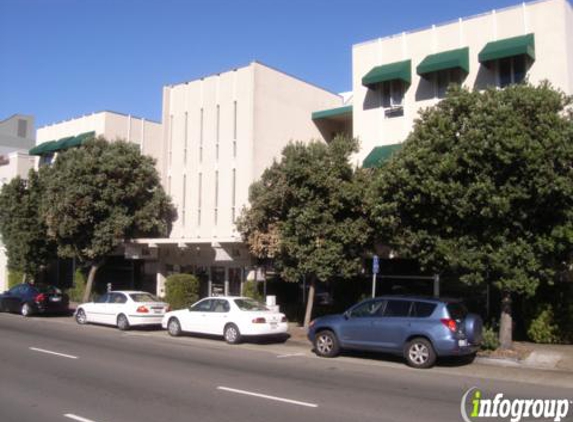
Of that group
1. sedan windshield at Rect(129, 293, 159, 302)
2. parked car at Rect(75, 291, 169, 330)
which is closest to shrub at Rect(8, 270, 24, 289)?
parked car at Rect(75, 291, 169, 330)

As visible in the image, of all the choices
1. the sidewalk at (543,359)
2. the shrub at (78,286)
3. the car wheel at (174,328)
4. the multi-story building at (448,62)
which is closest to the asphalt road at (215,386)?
the sidewalk at (543,359)

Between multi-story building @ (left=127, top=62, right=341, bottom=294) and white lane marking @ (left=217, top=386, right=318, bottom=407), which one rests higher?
multi-story building @ (left=127, top=62, right=341, bottom=294)

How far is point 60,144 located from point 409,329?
25.9 m

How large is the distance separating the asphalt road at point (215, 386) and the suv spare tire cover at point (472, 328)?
71 centimetres

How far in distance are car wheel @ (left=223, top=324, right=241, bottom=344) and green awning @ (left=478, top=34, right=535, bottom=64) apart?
1218 cm

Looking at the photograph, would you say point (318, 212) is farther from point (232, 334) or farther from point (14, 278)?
point (14, 278)

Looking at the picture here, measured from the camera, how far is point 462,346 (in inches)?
525

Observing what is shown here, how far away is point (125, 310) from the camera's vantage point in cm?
2122

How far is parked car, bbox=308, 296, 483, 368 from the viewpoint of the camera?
524 inches

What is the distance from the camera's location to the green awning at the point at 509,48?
62.4 feet

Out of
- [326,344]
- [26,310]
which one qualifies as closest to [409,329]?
[326,344]

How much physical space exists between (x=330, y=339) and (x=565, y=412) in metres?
7.01

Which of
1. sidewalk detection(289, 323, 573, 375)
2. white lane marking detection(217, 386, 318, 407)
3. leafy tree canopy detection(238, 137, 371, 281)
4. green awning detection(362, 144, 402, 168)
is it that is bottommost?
sidewalk detection(289, 323, 573, 375)

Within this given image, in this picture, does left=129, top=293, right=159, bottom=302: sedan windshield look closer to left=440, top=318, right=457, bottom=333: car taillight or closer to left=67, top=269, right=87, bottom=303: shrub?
left=67, top=269, right=87, bottom=303: shrub
